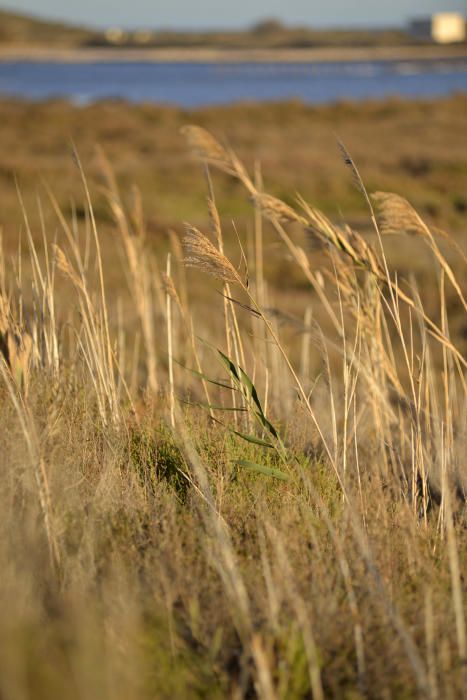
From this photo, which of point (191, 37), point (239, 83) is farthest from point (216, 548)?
point (191, 37)

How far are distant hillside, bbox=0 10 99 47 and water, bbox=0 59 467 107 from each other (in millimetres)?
17304

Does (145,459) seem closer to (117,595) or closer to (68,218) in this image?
(117,595)

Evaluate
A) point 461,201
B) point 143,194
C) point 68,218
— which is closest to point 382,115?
point 461,201

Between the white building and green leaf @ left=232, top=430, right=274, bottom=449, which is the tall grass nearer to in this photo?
green leaf @ left=232, top=430, right=274, bottom=449

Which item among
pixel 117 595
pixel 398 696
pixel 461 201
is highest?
pixel 117 595

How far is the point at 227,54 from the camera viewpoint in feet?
278

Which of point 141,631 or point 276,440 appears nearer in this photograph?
point 141,631

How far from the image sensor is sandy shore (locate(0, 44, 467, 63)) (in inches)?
3061

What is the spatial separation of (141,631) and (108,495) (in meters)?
0.43

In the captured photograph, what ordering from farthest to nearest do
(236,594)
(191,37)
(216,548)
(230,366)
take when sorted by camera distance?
(191,37) → (230,366) → (216,548) → (236,594)

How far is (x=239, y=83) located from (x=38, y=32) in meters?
58.2

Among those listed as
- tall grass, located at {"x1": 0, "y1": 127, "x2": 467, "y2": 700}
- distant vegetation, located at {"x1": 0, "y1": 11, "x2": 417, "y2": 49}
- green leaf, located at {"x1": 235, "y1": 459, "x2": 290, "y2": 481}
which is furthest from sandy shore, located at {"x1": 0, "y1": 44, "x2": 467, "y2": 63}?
green leaf, located at {"x1": 235, "y1": 459, "x2": 290, "y2": 481}

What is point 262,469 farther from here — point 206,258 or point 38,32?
point 38,32

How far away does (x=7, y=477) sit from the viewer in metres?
1.87
